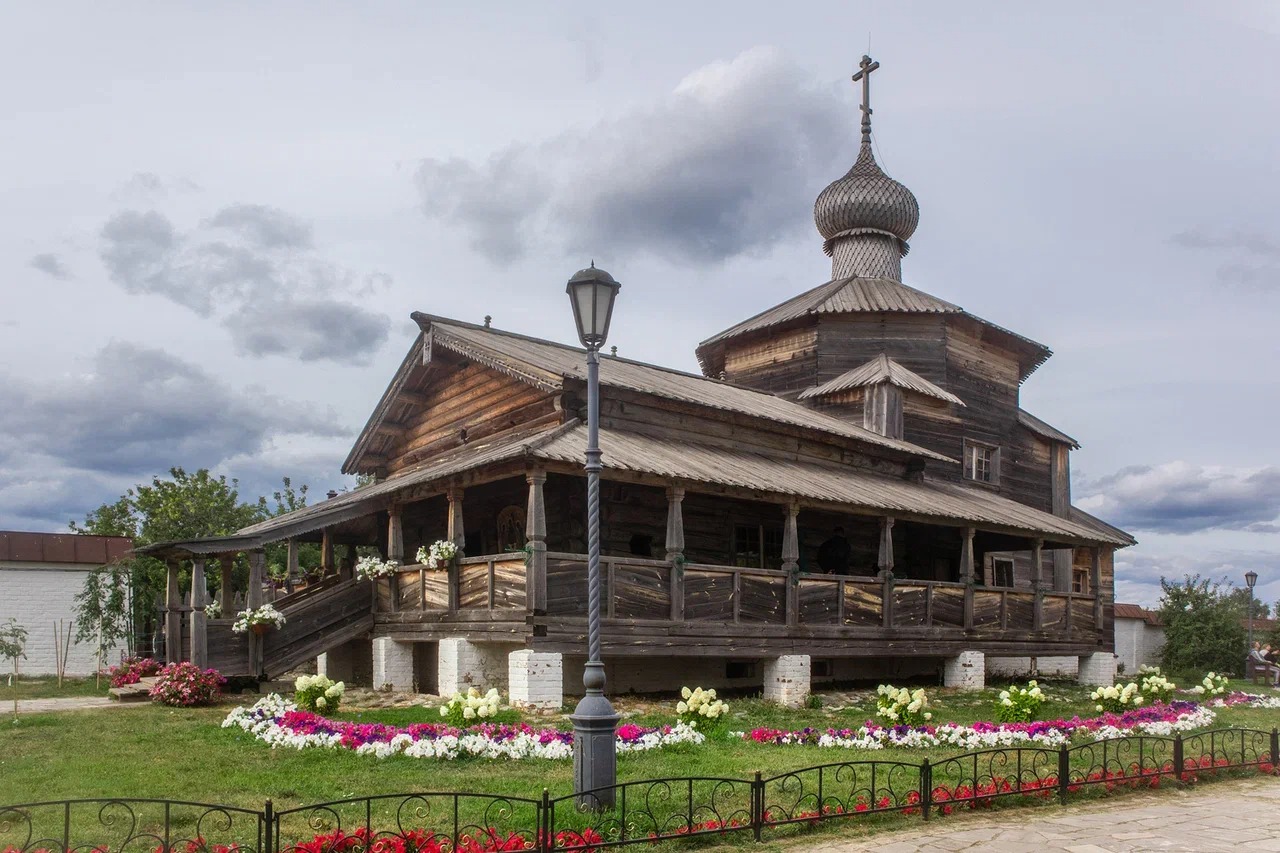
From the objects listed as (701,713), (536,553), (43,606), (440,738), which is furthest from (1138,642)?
(43,606)

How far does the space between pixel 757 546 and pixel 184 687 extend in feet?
33.4

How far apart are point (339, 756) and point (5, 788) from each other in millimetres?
2956

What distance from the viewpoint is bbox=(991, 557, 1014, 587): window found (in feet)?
95.3

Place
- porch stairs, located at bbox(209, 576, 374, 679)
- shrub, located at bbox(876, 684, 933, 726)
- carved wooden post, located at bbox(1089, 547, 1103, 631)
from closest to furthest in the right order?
shrub, located at bbox(876, 684, 933, 726) < porch stairs, located at bbox(209, 576, 374, 679) < carved wooden post, located at bbox(1089, 547, 1103, 631)

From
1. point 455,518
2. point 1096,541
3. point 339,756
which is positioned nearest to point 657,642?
Result: point 455,518

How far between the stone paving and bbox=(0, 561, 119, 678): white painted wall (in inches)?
880

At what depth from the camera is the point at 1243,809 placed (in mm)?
10070

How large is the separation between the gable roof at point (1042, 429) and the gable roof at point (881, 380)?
390cm

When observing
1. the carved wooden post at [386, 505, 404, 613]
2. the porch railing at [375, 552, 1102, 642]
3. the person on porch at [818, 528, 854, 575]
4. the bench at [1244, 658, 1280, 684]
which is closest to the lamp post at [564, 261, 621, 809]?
the porch railing at [375, 552, 1102, 642]

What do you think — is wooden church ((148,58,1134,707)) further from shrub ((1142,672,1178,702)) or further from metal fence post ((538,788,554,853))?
metal fence post ((538,788,554,853))

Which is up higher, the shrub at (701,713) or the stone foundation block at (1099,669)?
the shrub at (701,713)

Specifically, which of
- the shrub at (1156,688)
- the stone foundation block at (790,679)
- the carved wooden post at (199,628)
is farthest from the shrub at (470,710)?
the shrub at (1156,688)

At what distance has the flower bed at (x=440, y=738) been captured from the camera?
1144 cm

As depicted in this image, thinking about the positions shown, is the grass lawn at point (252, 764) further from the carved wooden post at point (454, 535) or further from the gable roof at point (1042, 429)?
the gable roof at point (1042, 429)
